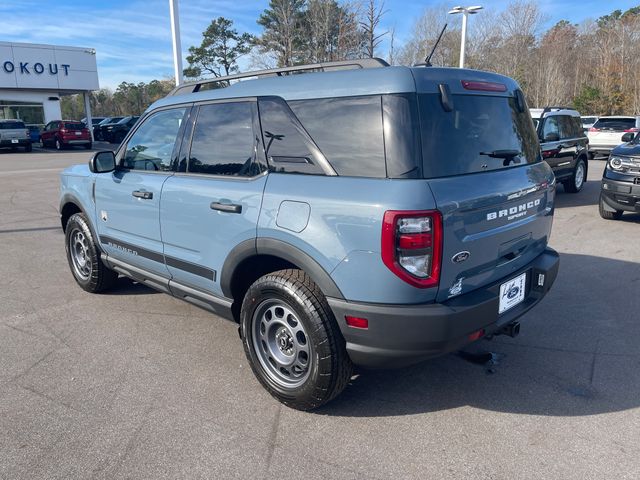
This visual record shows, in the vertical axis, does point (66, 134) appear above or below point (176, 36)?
below

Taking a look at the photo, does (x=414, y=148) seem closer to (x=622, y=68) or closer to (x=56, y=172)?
(x=56, y=172)

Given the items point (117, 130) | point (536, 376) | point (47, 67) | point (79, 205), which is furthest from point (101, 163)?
point (47, 67)

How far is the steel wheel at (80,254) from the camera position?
502 cm

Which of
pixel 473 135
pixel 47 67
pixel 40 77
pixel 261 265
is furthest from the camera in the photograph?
pixel 47 67

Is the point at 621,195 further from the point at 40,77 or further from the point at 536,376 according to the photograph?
the point at 40,77

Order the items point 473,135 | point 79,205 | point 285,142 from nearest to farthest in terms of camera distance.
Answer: point 473,135, point 285,142, point 79,205

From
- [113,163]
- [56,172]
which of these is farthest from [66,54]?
[113,163]

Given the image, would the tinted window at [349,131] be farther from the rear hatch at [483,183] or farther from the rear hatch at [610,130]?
the rear hatch at [610,130]

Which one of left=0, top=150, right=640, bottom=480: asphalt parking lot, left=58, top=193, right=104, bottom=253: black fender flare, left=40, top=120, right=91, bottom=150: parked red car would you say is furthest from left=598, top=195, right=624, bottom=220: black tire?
left=40, top=120, right=91, bottom=150: parked red car

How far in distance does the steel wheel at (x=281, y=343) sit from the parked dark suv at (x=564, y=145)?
779cm

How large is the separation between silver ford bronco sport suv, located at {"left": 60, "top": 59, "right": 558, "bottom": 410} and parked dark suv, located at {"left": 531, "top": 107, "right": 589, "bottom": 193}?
6810mm

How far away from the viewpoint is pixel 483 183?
277 centimetres

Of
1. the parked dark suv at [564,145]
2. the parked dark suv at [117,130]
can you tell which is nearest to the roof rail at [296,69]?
the parked dark suv at [564,145]

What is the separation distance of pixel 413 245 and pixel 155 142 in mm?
2568
